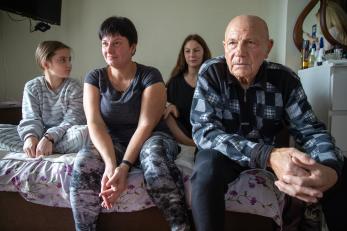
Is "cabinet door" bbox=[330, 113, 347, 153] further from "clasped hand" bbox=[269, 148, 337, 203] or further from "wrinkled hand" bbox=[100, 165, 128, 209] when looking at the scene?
"wrinkled hand" bbox=[100, 165, 128, 209]

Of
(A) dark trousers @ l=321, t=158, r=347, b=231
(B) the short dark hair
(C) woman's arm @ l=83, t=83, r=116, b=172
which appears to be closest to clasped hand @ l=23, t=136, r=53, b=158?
(C) woman's arm @ l=83, t=83, r=116, b=172

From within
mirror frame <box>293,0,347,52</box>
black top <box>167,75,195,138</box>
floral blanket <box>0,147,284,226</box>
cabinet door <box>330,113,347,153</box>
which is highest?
mirror frame <box>293,0,347,52</box>

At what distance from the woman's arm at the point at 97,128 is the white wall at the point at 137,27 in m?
1.27

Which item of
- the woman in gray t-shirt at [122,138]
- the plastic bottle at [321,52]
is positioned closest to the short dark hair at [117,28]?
the woman in gray t-shirt at [122,138]

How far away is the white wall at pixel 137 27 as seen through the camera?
2.37 m

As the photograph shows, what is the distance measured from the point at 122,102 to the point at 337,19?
51.5 inches

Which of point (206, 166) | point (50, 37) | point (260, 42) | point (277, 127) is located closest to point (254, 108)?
point (277, 127)

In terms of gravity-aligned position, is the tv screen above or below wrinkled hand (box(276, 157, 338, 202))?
above

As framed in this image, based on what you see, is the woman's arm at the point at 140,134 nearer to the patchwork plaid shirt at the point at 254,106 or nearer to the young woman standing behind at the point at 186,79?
the patchwork plaid shirt at the point at 254,106

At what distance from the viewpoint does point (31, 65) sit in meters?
2.44

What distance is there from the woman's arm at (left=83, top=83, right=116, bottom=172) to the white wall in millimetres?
1269

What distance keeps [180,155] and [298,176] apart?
55 centimetres

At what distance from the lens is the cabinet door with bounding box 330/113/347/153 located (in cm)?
128

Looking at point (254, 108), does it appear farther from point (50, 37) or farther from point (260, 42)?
point (50, 37)
